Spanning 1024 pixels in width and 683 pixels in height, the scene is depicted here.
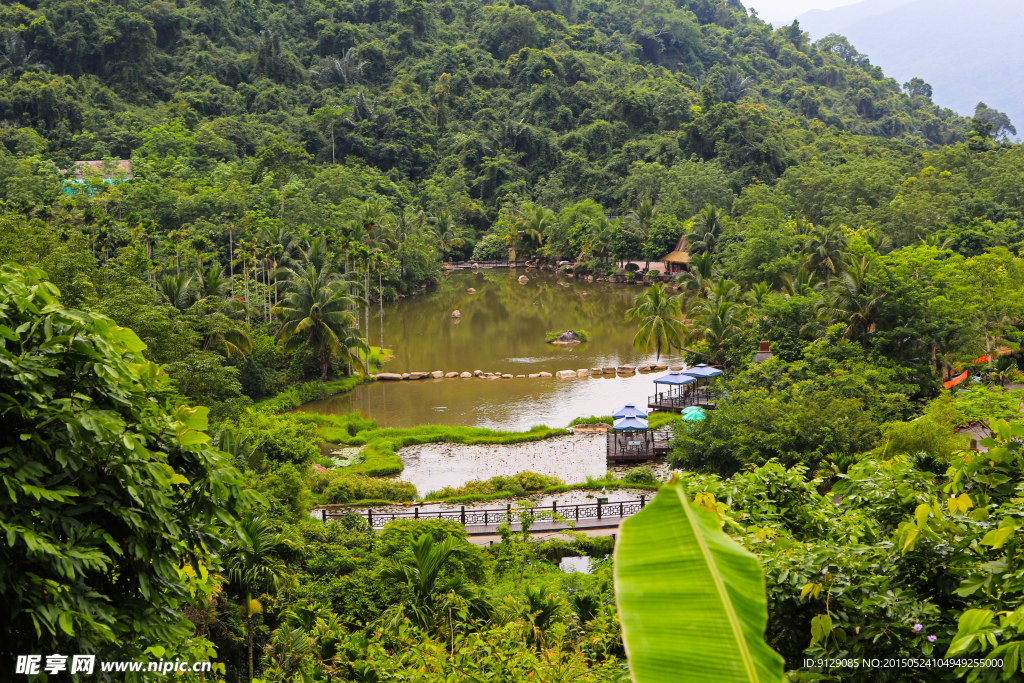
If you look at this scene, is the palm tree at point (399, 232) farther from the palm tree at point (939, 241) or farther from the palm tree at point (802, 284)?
the palm tree at point (939, 241)

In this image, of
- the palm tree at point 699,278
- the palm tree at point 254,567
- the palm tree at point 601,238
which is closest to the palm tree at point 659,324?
the palm tree at point 699,278

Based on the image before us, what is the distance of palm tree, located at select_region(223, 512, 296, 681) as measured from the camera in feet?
28.7

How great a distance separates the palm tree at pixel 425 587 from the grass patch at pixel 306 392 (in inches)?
568

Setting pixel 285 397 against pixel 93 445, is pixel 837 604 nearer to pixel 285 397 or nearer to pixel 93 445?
pixel 93 445

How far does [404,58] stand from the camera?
8075cm

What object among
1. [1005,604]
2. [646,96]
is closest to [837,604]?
[1005,604]

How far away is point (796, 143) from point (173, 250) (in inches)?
2156

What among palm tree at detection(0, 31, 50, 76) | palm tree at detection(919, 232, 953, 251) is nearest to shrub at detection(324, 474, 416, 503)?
palm tree at detection(919, 232, 953, 251)

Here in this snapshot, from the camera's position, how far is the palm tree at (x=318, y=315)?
25734 millimetres

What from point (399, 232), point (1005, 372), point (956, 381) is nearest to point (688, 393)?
point (956, 381)

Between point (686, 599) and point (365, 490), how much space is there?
53.1ft

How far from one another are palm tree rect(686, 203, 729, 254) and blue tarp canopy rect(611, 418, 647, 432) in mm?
25256

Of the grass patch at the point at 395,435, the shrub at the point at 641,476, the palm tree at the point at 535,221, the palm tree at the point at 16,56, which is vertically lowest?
the shrub at the point at 641,476

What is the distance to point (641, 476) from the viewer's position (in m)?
18.2
